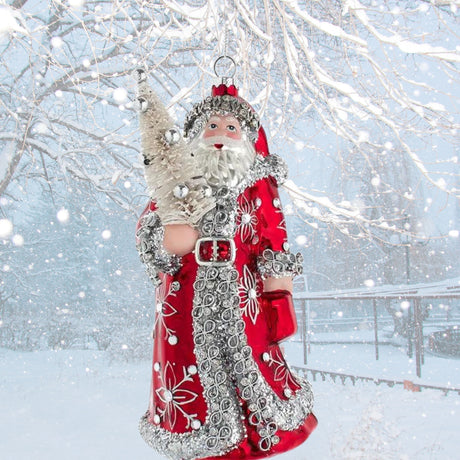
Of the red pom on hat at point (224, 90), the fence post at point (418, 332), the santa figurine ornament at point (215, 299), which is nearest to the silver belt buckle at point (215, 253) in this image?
the santa figurine ornament at point (215, 299)

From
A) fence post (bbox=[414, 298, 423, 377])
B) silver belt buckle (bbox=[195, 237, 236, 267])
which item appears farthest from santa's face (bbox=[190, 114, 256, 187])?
fence post (bbox=[414, 298, 423, 377])

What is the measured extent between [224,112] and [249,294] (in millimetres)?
479

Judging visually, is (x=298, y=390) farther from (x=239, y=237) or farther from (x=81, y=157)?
(x=81, y=157)

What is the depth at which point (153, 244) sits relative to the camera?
1065 millimetres

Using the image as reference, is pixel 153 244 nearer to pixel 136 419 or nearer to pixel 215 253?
pixel 215 253

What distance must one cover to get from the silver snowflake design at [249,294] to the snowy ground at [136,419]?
6.55ft

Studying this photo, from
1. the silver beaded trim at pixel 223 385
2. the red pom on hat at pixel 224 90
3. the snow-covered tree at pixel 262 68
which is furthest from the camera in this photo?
the snow-covered tree at pixel 262 68

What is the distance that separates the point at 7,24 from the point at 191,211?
2.51 feet

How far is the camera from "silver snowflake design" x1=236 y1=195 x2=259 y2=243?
1.18m

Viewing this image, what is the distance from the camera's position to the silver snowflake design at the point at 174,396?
3.43 ft

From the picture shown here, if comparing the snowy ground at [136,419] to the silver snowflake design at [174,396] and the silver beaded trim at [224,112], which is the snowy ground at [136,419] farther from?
the silver beaded trim at [224,112]

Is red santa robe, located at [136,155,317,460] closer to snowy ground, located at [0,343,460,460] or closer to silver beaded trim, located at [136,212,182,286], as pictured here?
silver beaded trim, located at [136,212,182,286]

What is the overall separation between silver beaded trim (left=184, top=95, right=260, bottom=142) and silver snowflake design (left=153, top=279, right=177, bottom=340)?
42cm

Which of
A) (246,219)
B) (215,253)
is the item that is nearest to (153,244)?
(215,253)
